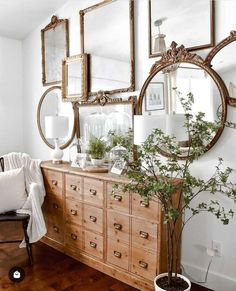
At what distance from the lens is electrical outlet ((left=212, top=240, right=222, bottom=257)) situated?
2408 millimetres

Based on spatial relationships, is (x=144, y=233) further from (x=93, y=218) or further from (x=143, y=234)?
(x=93, y=218)

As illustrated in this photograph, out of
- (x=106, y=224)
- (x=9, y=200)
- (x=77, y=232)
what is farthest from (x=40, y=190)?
(x=106, y=224)

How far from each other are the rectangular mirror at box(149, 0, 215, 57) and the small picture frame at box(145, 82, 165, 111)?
273 mm

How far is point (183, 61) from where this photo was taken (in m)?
2.50

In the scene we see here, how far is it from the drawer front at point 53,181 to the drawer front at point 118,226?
724 millimetres

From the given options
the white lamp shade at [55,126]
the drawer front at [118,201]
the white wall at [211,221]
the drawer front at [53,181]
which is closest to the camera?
the white wall at [211,221]

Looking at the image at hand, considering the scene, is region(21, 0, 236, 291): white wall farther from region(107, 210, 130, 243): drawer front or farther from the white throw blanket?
the white throw blanket

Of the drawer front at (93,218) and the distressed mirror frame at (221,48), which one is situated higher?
the distressed mirror frame at (221,48)

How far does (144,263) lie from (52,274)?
0.85m

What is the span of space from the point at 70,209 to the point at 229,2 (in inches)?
88.4

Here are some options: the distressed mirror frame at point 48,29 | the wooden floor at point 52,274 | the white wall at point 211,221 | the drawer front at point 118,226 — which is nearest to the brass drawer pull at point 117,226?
the drawer front at point 118,226

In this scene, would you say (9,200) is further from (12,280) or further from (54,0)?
(54,0)

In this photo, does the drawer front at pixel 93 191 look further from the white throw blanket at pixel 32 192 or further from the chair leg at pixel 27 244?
the chair leg at pixel 27 244

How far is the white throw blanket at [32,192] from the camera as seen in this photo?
2.94 meters
